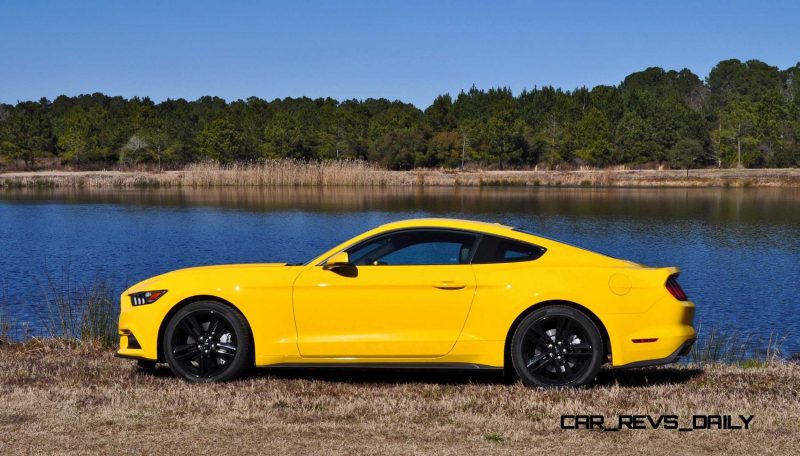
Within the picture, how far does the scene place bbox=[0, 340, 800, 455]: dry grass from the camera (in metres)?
6.12

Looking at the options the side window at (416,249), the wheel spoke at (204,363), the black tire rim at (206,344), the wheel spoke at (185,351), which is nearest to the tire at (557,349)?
the side window at (416,249)

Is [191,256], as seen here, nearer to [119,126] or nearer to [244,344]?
[244,344]

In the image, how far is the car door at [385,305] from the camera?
7777mm

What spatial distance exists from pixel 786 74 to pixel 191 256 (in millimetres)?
142360

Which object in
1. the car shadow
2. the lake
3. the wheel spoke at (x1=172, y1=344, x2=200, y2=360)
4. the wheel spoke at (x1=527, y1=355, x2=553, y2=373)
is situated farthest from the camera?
the lake

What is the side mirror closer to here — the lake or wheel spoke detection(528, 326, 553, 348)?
wheel spoke detection(528, 326, 553, 348)

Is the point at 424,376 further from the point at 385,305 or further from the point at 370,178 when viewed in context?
the point at 370,178

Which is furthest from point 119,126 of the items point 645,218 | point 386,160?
point 645,218

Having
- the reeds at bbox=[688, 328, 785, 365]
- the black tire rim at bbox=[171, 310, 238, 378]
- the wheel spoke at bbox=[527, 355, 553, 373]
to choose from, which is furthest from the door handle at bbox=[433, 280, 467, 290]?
the reeds at bbox=[688, 328, 785, 365]

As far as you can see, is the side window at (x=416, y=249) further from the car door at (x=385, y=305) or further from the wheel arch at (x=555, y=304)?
the wheel arch at (x=555, y=304)

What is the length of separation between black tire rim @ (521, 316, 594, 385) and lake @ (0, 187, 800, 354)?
8961 millimetres

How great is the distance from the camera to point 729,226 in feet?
130

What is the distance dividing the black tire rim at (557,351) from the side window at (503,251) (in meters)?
Answer: 0.62

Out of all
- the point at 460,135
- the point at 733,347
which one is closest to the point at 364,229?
the point at 733,347
